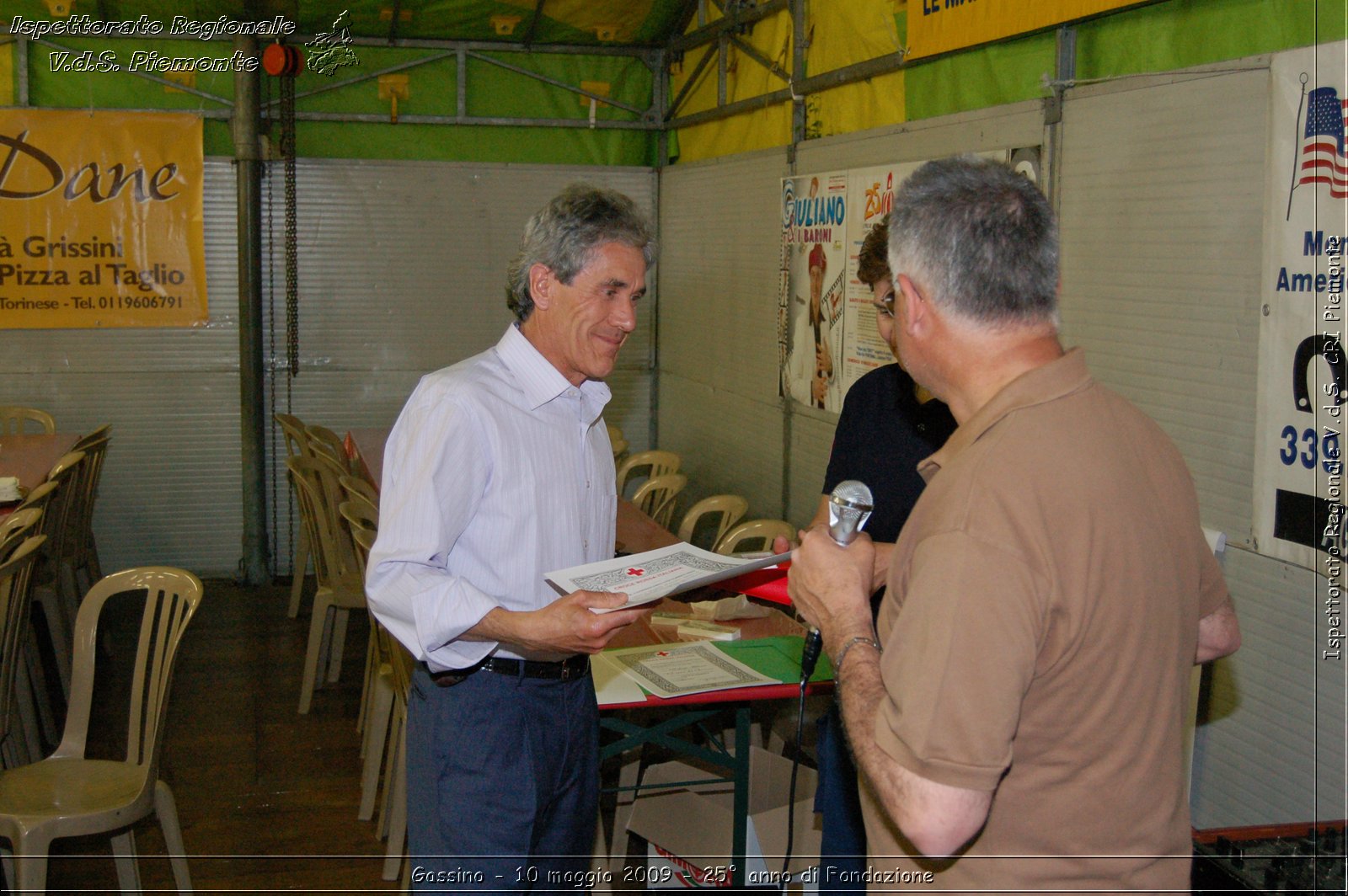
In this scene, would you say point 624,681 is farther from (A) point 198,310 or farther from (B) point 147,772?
(A) point 198,310

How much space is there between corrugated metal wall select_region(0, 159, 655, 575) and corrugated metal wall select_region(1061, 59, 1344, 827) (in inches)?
197

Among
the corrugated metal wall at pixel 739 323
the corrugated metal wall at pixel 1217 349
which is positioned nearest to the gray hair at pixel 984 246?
the corrugated metal wall at pixel 1217 349

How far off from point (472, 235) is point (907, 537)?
659 centimetres

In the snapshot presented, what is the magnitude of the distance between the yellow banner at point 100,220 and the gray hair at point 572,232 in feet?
18.8

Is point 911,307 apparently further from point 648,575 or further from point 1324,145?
point 1324,145

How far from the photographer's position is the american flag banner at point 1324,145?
2328 millimetres

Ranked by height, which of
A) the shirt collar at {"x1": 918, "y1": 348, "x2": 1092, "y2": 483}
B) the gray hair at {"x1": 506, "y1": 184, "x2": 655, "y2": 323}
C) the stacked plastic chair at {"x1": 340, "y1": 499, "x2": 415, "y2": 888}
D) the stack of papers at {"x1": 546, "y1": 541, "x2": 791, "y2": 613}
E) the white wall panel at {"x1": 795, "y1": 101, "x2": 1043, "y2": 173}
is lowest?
the stacked plastic chair at {"x1": 340, "y1": 499, "x2": 415, "y2": 888}

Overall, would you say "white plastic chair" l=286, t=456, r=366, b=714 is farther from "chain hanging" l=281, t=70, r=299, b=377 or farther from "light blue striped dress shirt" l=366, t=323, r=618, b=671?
"light blue striped dress shirt" l=366, t=323, r=618, b=671

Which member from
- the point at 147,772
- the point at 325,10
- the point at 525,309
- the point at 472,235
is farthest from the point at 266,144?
the point at 525,309

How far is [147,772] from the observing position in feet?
9.92

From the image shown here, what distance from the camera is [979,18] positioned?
377cm

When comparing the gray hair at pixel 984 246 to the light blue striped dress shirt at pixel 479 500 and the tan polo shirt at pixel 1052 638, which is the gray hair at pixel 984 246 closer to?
the tan polo shirt at pixel 1052 638

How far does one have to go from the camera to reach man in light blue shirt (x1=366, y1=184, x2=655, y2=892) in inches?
74.1

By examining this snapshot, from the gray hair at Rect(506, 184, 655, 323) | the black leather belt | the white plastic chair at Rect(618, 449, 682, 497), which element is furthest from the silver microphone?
the white plastic chair at Rect(618, 449, 682, 497)
